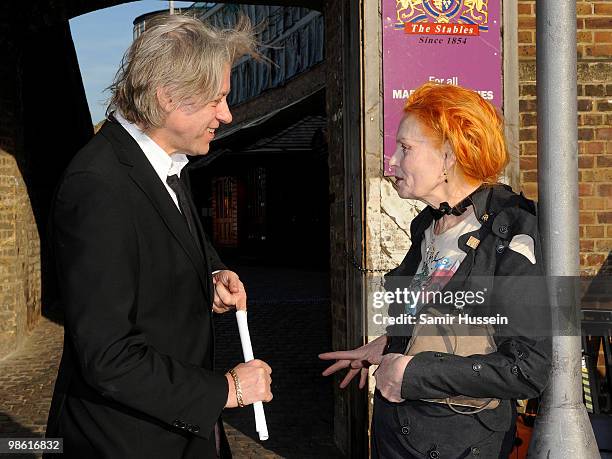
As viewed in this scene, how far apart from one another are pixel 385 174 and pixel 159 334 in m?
3.04

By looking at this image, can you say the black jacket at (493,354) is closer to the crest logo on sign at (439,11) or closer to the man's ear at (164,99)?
the man's ear at (164,99)

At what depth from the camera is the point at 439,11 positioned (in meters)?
4.84

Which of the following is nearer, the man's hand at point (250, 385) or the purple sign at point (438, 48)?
the man's hand at point (250, 385)

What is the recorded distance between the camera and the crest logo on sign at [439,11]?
483 centimetres

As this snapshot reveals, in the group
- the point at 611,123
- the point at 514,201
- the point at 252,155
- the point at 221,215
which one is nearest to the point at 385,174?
the point at 611,123

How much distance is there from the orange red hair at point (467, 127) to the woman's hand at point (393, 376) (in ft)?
1.92

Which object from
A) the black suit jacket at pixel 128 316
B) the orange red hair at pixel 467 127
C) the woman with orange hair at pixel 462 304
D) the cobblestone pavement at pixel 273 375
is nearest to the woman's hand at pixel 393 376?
the woman with orange hair at pixel 462 304

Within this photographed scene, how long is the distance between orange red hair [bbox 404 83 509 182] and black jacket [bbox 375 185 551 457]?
9 centimetres

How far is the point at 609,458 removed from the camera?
13.0ft

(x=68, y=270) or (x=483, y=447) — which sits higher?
(x=68, y=270)

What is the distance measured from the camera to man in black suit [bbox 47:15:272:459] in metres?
1.93

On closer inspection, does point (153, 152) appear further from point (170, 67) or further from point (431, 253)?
point (431, 253)

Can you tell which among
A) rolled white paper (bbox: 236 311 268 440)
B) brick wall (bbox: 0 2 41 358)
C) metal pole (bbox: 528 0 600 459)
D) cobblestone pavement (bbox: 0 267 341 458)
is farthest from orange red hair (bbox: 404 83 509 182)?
brick wall (bbox: 0 2 41 358)

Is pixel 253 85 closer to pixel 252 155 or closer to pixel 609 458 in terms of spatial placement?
pixel 252 155
